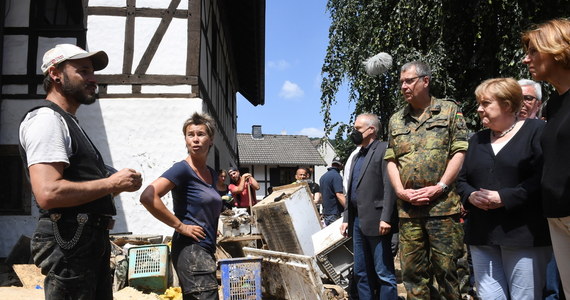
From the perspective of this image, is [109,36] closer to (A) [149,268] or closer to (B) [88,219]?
(A) [149,268]

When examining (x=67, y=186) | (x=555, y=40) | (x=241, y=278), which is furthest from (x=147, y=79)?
(x=555, y=40)

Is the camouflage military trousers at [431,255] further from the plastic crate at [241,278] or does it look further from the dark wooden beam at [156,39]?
the dark wooden beam at [156,39]

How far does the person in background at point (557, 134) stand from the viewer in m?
2.12

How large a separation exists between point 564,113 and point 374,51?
9548 mm

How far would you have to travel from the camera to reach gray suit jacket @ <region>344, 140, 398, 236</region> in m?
4.03

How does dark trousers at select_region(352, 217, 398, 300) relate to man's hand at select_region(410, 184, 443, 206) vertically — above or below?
below

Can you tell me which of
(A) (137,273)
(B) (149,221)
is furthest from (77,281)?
(B) (149,221)

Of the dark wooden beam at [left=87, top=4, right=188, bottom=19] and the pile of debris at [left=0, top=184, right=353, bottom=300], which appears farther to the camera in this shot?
the dark wooden beam at [left=87, top=4, right=188, bottom=19]

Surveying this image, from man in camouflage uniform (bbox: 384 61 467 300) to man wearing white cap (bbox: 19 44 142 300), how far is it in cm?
204

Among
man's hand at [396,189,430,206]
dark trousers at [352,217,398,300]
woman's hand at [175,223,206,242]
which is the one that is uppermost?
man's hand at [396,189,430,206]

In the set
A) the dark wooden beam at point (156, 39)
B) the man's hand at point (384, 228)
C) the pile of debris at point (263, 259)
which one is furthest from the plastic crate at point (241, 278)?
the dark wooden beam at point (156, 39)

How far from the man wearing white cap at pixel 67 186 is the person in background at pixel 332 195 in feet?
18.5

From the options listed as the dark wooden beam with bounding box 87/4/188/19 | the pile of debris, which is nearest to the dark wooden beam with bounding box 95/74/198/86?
the dark wooden beam with bounding box 87/4/188/19

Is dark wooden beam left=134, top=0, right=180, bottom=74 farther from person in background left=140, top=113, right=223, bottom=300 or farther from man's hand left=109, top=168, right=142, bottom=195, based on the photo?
man's hand left=109, top=168, right=142, bottom=195
